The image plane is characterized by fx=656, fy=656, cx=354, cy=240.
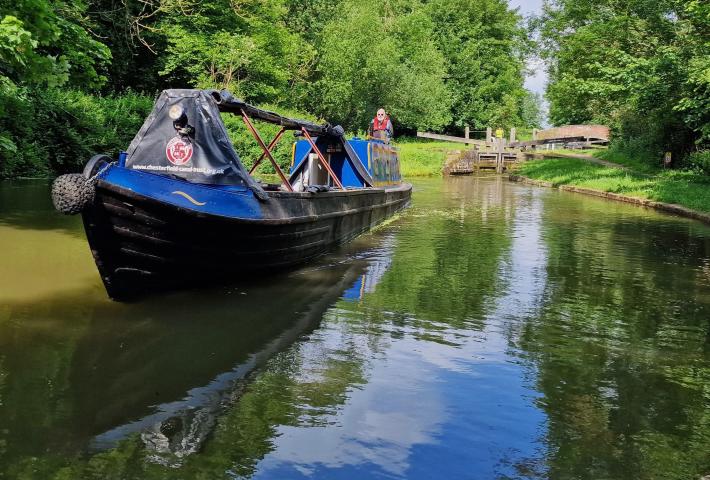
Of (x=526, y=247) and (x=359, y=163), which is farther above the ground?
(x=359, y=163)

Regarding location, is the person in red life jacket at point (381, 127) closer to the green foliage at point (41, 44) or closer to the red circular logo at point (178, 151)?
the green foliage at point (41, 44)

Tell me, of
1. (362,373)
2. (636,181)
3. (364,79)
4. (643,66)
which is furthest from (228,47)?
(362,373)

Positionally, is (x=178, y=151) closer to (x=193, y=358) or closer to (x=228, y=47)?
(x=193, y=358)

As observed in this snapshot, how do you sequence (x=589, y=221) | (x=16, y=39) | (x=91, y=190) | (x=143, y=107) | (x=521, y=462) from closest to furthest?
(x=521, y=462) → (x=91, y=190) → (x=16, y=39) → (x=589, y=221) → (x=143, y=107)

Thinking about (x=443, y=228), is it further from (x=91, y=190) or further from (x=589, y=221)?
(x=91, y=190)

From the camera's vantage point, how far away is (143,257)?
7.02m

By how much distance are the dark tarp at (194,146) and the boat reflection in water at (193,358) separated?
1.44 metres

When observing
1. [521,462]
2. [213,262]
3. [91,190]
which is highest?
[91,190]

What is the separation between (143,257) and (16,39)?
3896 millimetres

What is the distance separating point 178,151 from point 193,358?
3.31m

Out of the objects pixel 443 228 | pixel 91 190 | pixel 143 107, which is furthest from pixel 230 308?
pixel 143 107

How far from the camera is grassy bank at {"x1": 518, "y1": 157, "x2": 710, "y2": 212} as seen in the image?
18648mm

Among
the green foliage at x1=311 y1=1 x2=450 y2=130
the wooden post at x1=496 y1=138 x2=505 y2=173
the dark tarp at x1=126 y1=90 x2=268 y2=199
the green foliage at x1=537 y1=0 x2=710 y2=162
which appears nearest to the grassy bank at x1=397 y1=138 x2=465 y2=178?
the wooden post at x1=496 y1=138 x2=505 y2=173

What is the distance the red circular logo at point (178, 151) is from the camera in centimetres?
796
